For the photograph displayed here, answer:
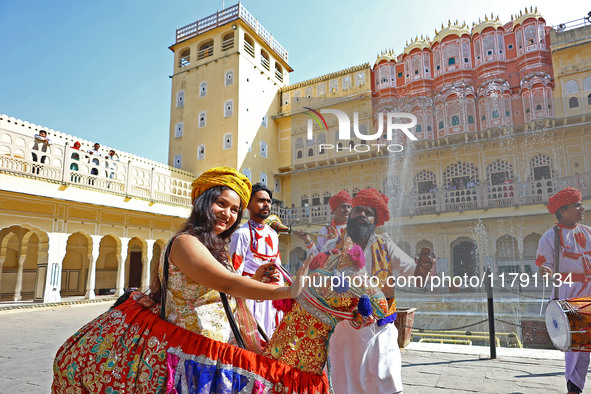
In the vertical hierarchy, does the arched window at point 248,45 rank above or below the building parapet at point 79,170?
above

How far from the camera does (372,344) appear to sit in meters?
2.29

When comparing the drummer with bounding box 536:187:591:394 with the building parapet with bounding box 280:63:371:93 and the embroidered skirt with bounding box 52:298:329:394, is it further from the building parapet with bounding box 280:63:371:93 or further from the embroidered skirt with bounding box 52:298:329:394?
the building parapet with bounding box 280:63:371:93

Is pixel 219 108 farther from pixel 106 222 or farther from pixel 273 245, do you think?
pixel 273 245

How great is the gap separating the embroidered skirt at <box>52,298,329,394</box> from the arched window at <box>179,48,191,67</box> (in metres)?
24.6

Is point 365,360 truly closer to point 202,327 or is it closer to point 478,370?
point 202,327

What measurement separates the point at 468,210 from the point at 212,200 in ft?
39.5

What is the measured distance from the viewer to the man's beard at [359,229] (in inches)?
116

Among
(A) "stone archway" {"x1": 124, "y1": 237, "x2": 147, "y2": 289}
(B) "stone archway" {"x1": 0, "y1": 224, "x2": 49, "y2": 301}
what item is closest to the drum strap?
(B) "stone archway" {"x1": 0, "y1": 224, "x2": 49, "y2": 301}

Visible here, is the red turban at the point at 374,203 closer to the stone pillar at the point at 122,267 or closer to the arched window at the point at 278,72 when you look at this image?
the stone pillar at the point at 122,267

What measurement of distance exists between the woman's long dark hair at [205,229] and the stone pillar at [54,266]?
39.8 ft

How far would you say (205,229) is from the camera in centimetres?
148

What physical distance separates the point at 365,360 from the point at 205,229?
145 centimetres

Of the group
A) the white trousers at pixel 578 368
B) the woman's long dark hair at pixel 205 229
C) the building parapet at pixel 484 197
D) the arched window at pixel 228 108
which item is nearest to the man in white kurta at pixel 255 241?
the woman's long dark hair at pixel 205 229

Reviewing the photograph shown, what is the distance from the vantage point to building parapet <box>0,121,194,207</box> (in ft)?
33.3
